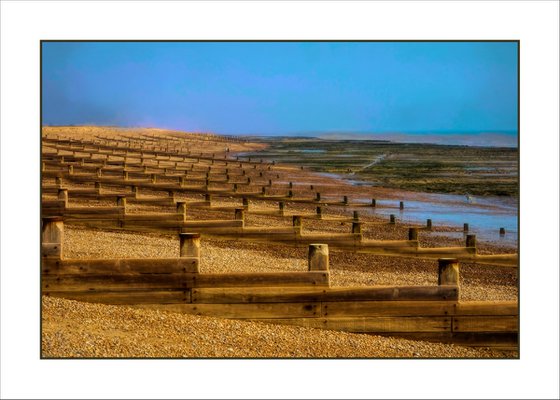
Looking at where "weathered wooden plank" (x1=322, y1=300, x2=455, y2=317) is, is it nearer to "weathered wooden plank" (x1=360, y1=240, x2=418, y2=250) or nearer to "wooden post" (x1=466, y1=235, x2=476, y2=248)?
"weathered wooden plank" (x1=360, y1=240, x2=418, y2=250)

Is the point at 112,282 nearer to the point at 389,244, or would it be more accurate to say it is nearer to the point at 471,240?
the point at 389,244

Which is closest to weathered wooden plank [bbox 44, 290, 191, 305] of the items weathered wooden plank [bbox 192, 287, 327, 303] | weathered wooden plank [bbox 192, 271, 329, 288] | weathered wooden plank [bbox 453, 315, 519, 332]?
weathered wooden plank [bbox 192, 287, 327, 303]

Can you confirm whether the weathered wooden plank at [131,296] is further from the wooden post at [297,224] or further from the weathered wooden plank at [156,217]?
the wooden post at [297,224]

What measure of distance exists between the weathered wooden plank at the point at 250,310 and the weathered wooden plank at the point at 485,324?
1.68 meters

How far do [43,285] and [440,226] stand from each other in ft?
42.4

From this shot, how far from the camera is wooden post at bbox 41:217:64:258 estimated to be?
8.59 m

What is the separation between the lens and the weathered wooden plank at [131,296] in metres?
8.62

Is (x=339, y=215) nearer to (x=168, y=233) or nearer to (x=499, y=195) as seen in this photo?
(x=499, y=195)

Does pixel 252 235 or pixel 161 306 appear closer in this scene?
pixel 161 306

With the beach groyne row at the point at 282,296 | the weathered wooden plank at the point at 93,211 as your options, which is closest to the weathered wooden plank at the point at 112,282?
the beach groyne row at the point at 282,296

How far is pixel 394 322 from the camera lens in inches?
347

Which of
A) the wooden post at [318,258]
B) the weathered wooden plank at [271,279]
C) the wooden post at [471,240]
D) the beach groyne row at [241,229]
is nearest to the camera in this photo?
the weathered wooden plank at [271,279]
